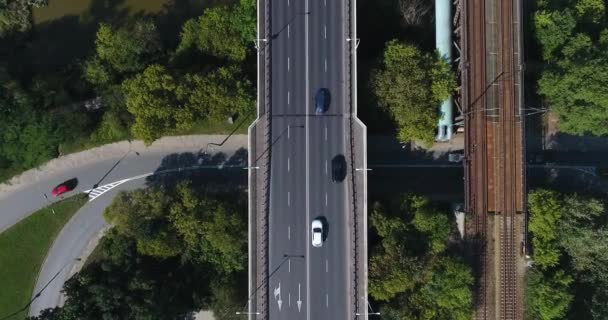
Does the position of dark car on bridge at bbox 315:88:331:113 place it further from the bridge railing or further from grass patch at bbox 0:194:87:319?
grass patch at bbox 0:194:87:319

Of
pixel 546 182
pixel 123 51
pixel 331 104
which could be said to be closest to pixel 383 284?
pixel 331 104

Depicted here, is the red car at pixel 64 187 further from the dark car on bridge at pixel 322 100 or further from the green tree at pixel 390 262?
the green tree at pixel 390 262

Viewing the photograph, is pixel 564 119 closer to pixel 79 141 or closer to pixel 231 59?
pixel 231 59

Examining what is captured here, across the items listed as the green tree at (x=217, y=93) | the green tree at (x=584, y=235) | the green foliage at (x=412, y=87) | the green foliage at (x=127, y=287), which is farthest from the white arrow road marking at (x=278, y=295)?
the green tree at (x=584, y=235)

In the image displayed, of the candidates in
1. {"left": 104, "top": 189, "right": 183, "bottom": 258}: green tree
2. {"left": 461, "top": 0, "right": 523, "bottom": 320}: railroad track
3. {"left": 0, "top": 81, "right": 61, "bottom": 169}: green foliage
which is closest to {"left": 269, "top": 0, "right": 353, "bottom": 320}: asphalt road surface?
{"left": 104, "top": 189, "right": 183, "bottom": 258}: green tree

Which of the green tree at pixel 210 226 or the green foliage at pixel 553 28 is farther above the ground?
the green foliage at pixel 553 28

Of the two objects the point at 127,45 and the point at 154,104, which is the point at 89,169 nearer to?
the point at 154,104
